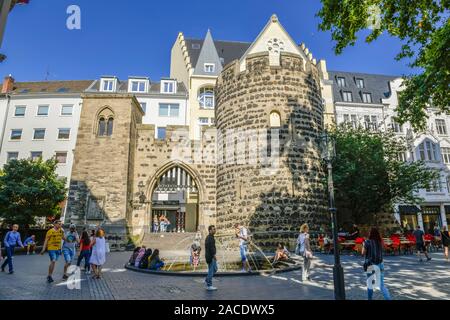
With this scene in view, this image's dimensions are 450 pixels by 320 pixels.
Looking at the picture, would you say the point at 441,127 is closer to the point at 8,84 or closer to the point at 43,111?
the point at 43,111

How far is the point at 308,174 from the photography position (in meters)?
17.5

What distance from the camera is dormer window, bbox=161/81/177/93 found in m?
34.8

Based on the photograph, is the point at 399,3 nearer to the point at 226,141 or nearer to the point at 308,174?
the point at 308,174

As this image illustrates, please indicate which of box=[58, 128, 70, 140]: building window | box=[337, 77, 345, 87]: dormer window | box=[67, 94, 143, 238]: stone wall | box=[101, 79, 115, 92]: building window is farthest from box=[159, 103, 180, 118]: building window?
box=[337, 77, 345, 87]: dormer window

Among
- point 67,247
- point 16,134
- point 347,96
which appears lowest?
point 67,247

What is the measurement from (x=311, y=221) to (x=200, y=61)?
23.8 meters

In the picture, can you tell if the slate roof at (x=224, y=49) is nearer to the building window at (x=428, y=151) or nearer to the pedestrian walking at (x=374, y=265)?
the building window at (x=428, y=151)

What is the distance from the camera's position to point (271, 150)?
1756cm

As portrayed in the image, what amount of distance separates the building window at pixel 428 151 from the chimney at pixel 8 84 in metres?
46.0

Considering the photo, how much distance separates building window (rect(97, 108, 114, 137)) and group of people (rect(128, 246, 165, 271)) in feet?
39.7

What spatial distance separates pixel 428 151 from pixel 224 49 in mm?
25400

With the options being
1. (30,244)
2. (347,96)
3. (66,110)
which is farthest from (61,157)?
(347,96)

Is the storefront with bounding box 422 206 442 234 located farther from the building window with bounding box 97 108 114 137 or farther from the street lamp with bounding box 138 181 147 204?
the building window with bounding box 97 108 114 137
